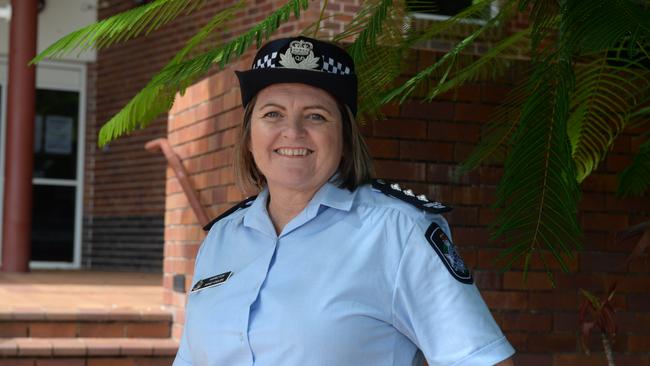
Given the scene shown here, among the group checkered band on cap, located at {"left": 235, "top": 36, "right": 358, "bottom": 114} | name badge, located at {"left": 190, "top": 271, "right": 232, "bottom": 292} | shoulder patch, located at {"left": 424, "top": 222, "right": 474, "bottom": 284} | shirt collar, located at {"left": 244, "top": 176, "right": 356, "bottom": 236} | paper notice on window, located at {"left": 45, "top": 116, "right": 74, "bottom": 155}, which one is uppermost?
paper notice on window, located at {"left": 45, "top": 116, "right": 74, "bottom": 155}

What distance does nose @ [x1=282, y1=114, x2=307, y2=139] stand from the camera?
1.97 metres

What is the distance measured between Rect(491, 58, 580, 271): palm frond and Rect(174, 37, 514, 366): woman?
0.43 m

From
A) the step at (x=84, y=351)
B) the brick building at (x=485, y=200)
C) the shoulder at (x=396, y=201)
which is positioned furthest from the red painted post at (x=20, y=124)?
the shoulder at (x=396, y=201)

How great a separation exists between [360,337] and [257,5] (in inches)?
288

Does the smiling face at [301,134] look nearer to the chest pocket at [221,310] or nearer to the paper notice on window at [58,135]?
the chest pocket at [221,310]

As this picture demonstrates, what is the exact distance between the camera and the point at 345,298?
1.82 meters

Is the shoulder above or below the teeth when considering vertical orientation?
below

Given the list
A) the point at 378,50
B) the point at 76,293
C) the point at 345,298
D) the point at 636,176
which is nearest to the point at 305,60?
the point at 345,298

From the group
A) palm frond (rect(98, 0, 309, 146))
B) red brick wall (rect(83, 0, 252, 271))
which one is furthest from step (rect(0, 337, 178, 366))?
red brick wall (rect(83, 0, 252, 271))

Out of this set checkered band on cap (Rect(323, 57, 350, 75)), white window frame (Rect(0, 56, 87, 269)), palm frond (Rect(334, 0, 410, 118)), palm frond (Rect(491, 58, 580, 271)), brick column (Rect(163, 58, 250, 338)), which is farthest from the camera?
white window frame (Rect(0, 56, 87, 269))

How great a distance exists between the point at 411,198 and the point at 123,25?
0.88m

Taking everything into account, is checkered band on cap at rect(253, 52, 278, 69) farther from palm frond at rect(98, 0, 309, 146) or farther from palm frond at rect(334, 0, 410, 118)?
palm frond at rect(334, 0, 410, 118)

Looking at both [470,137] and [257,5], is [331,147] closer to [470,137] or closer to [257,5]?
[470,137]

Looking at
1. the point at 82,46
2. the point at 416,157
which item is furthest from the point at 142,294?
the point at 82,46
